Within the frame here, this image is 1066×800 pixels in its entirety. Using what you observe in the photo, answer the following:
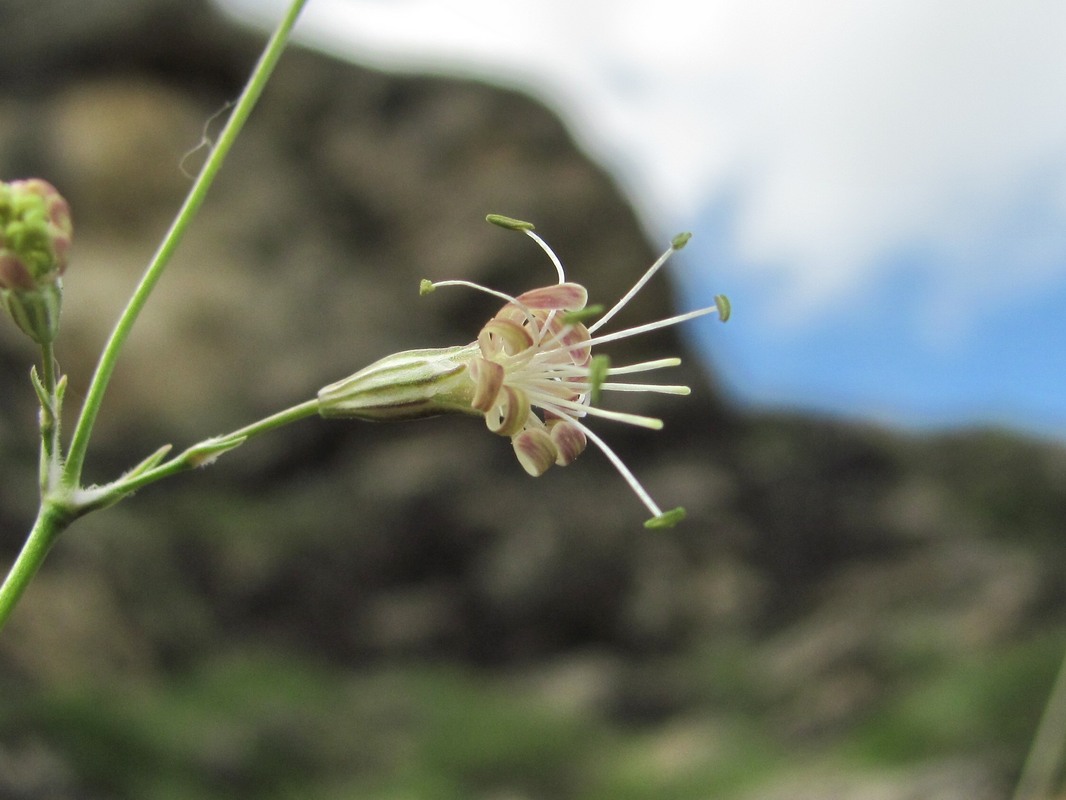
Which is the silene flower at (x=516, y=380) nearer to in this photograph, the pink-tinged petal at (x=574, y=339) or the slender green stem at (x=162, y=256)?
the pink-tinged petal at (x=574, y=339)

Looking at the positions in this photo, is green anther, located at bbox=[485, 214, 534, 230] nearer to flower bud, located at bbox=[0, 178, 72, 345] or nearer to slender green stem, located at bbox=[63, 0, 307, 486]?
slender green stem, located at bbox=[63, 0, 307, 486]

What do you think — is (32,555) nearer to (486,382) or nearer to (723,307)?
(486,382)

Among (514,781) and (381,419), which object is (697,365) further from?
(381,419)

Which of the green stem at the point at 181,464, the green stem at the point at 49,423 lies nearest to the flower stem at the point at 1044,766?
the green stem at the point at 181,464

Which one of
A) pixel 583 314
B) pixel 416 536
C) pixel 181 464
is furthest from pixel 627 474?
pixel 416 536

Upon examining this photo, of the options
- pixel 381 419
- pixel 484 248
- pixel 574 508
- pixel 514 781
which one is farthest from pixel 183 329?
pixel 381 419

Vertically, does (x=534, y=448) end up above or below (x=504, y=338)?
below
